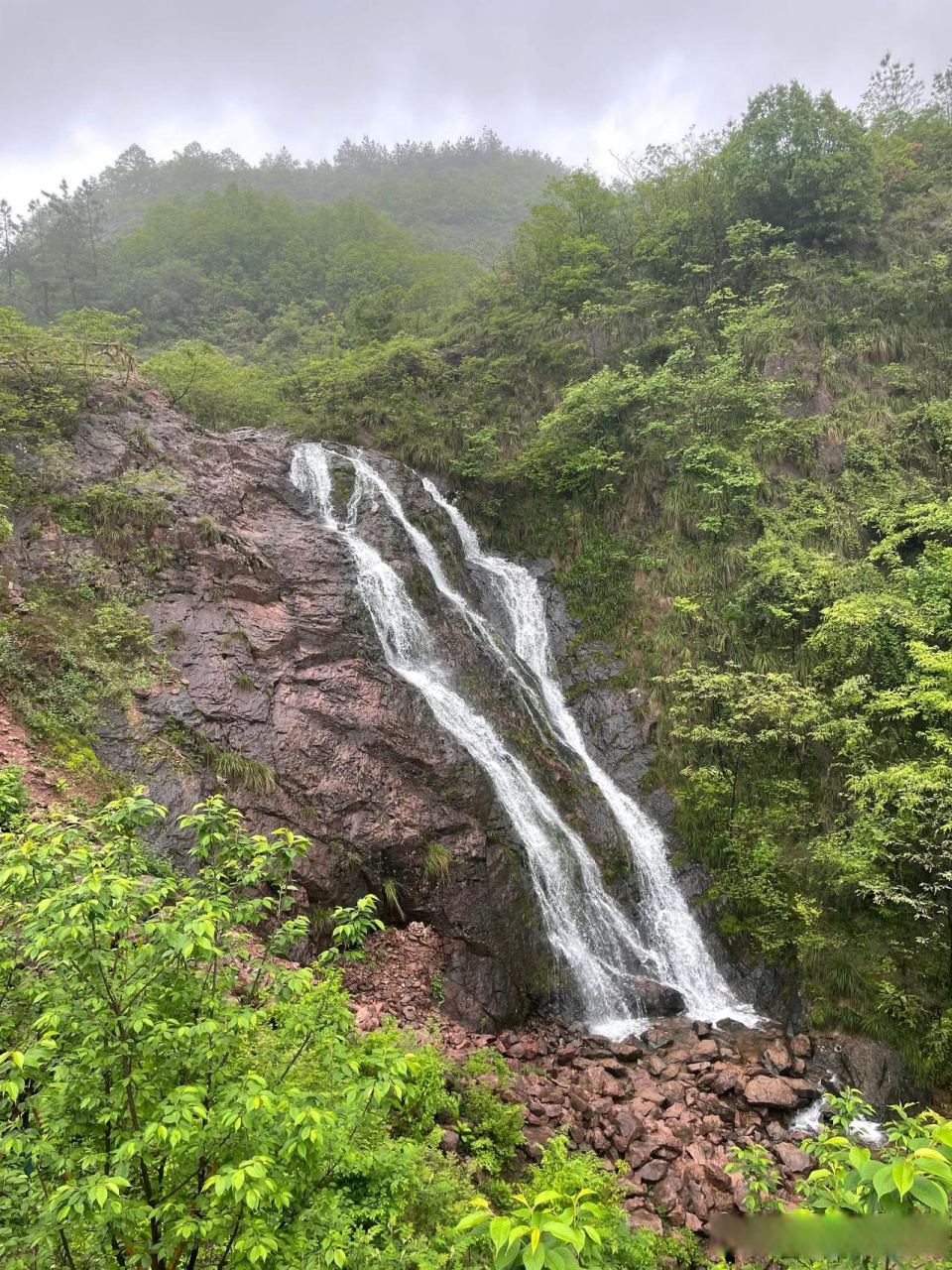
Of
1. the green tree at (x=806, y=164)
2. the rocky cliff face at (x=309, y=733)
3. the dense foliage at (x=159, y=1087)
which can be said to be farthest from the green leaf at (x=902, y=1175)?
the green tree at (x=806, y=164)

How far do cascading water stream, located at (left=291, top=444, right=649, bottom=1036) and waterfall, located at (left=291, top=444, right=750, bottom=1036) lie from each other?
0.02m

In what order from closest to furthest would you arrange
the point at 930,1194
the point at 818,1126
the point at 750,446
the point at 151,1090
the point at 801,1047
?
the point at 930,1194
the point at 151,1090
the point at 818,1126
the point at 801,1047
the point at 750,446

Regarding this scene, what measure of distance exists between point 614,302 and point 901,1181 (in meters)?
24.5

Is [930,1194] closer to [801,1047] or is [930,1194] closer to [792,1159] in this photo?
[792,1159]

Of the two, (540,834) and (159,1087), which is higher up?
(159,1087)

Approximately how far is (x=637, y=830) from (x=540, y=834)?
249 cm

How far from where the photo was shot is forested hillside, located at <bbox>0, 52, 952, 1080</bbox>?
10602 millimetres

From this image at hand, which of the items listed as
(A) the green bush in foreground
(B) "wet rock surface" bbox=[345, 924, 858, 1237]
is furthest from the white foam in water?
(A) the green bush in foreground

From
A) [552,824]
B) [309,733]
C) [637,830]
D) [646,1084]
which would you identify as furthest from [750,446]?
[646,1084]

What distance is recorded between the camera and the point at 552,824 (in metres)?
11.9

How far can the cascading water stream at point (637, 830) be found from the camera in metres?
10.6

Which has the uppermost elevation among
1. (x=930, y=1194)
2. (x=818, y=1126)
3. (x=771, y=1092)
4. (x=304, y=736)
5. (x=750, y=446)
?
(x=750, y=446)

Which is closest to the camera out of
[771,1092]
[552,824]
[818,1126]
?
[818,1126]

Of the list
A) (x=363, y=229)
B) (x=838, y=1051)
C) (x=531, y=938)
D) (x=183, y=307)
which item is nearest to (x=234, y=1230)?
(x=531, y=938)
